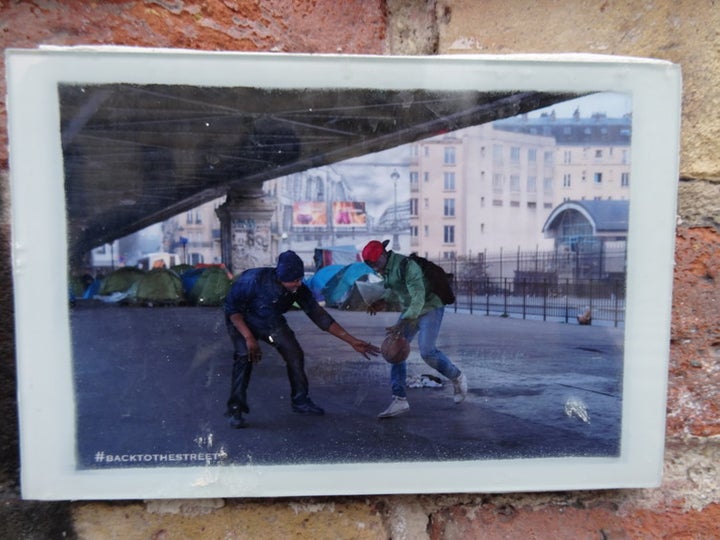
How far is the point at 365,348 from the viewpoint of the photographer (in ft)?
4.27

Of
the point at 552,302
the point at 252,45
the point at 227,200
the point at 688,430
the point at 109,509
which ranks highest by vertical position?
the point at 252,45

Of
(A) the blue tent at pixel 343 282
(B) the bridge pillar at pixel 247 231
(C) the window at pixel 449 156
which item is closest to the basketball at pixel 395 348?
(A) the blue tent at pixel 343 282

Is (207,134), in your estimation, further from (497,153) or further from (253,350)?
(497,153)

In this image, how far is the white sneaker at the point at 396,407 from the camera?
52.0 inches

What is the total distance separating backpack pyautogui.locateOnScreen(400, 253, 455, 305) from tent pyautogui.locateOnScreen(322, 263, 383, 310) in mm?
85

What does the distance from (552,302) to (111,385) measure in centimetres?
113

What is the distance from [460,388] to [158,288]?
0.79 metres

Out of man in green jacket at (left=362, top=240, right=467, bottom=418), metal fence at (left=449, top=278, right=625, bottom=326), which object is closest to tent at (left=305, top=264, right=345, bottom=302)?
man in green jacket at (left=362, top=240, right=467, bottom=418)

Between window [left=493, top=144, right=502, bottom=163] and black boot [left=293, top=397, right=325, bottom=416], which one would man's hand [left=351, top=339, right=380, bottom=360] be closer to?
black boot [left=293, top=397, right=325, bottom=416]

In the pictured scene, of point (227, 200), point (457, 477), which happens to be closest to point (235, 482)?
point (457, 477)

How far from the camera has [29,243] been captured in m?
1.20

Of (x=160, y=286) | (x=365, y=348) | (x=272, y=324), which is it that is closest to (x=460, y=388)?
(x=365, y=348)

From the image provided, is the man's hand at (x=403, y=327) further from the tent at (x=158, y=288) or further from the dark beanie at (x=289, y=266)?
the tent at (x=158, y=288)

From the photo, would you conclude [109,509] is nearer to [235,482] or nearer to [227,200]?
[235,482]
